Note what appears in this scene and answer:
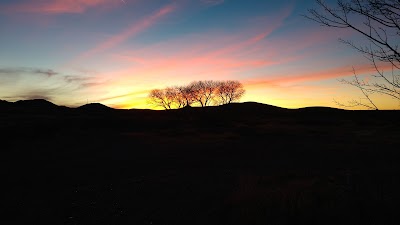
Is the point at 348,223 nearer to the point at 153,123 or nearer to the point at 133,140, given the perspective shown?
the point at 133,140

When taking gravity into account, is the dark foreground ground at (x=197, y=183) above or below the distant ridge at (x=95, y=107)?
below

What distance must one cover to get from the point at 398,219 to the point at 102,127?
42.4m

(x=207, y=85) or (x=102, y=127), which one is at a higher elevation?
(x=207, y=85)

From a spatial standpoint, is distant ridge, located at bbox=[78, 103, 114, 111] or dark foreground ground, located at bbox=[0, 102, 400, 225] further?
distant ridge, located at bbox=[78, 103, 114, 111]

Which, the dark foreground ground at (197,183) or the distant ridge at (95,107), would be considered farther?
the distant ridge at (95,107)

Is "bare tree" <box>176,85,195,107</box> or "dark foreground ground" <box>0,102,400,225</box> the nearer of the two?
"dark foreground ground" <box>0,102,400,225</box>

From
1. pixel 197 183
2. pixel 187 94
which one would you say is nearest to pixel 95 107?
pixel 187 94

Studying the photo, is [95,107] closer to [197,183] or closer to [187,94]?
[187,94]

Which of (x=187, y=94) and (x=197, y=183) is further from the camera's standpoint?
(x=187, y=94)

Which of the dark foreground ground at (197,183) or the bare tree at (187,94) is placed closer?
the dark foreground ground at (197,183)

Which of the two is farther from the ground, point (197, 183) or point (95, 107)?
point (95, 107)

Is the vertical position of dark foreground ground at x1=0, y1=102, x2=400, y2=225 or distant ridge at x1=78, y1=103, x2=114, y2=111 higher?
distant ridge at x1=78, y1=103, x2=114, y2=111

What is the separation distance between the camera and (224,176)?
1591 centimetres

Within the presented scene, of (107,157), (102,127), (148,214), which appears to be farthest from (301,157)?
(102,127)
